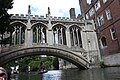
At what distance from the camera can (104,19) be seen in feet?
78.2

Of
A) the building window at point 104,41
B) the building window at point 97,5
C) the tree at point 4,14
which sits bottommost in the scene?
the building window at point 104,41

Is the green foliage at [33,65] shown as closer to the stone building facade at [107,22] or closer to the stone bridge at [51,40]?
the stone bridge at [51,40]

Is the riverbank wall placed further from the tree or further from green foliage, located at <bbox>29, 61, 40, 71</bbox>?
green foliage, located at <bbox>29, 61, 40, 71</bbox>

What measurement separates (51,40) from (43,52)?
247 cm

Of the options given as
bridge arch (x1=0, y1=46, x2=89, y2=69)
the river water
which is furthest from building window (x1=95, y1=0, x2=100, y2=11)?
the river water

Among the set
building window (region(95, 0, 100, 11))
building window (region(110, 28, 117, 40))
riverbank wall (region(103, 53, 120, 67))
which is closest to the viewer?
riverbank wall (region(103, 53, 120, 67))

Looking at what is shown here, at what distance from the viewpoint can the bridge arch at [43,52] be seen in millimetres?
18938

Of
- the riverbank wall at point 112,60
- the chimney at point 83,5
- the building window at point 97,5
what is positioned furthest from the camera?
the chimney at point 83,5

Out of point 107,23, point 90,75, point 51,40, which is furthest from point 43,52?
point 107,23

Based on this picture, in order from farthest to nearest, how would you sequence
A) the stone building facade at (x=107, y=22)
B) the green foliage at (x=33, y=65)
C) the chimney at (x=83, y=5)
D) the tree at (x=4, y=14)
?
the green foliage at (x=33, y=65), the chimney at (x=83, y=5), the stone building facade at (x=107, y=22), the tree at (x=4, y=14)

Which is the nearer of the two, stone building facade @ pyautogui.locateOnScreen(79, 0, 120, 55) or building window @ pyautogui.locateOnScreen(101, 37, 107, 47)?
stone building facade @ pyautogui.locateOnScreen(79, 0, 120, 55)

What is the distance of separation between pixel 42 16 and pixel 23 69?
101ft

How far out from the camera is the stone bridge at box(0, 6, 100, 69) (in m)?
19.8

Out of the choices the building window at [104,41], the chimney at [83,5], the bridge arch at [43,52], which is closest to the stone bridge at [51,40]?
the bridge arch at [43,52]
